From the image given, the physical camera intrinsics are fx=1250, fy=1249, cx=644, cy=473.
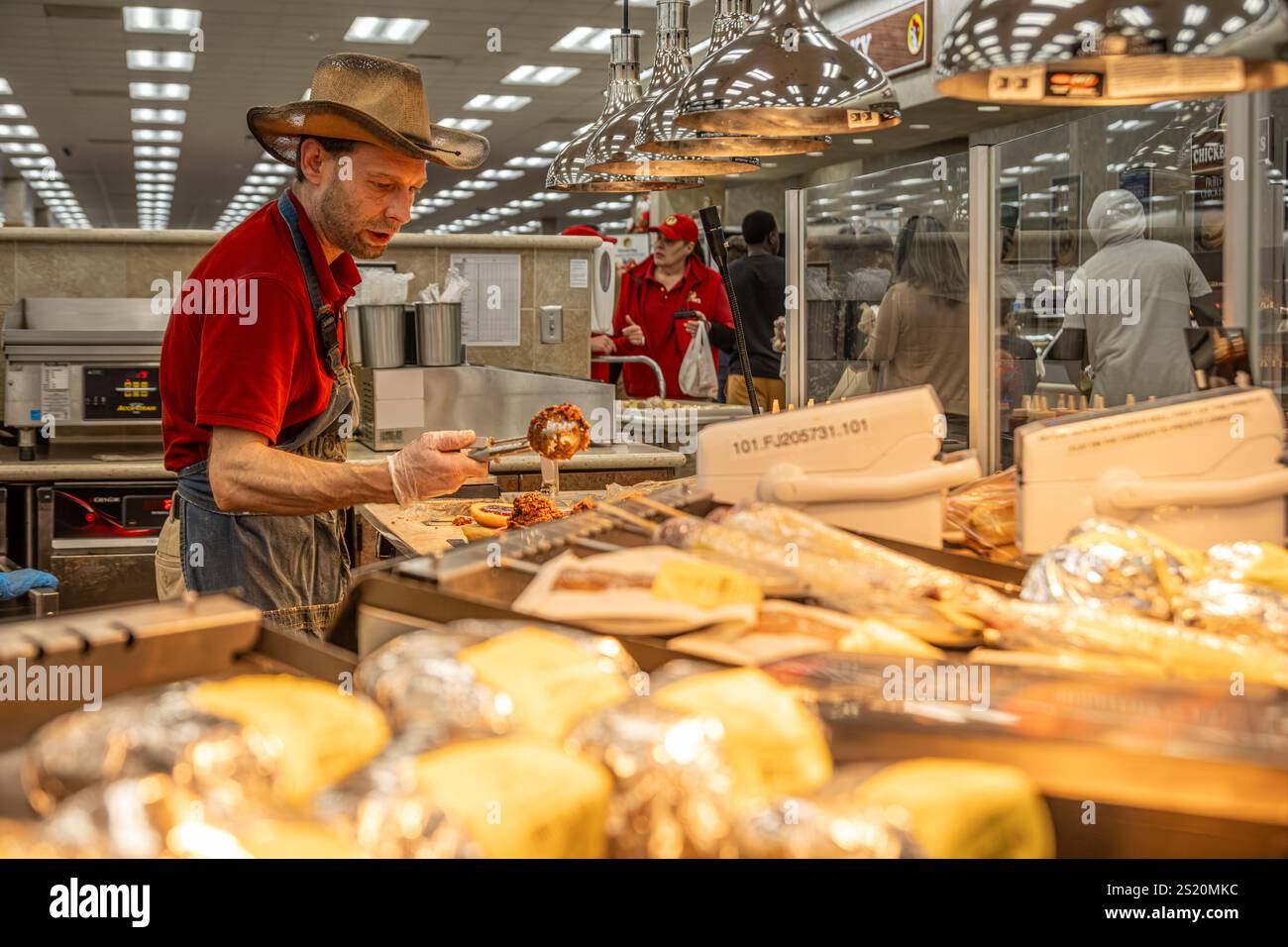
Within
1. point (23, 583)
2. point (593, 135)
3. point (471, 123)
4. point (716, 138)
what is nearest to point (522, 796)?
point (716, 138)

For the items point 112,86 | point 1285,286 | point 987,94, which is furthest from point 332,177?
point 112,86

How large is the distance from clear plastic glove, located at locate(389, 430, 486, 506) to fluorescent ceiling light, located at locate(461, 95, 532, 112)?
11976 mm

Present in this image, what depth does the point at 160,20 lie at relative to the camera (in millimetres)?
10297

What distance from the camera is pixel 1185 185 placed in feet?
16.5

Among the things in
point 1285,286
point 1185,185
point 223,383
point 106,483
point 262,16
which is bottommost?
point 106,483

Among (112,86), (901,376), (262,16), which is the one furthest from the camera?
(112,86)

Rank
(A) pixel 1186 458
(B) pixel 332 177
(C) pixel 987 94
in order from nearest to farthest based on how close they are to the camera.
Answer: (A) pixel 1186 458
(C) pixel 987 94
(B) pixel 332 177

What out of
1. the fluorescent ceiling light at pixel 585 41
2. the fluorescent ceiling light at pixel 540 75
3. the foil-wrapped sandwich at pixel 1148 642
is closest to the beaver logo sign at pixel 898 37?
the fluorescent ceiling light at pixel 585 41

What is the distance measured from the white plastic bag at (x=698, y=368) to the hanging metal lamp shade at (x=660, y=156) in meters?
2.74

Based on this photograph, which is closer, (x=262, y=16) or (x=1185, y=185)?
(x=1185, y=185)

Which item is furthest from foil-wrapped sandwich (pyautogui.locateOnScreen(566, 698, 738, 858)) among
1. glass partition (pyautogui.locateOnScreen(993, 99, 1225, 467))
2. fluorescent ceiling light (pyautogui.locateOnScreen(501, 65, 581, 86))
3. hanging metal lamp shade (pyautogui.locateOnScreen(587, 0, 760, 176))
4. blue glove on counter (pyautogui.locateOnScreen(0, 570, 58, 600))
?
fluorescent ceiling light (pyautogui.locateOnScreen(501, 65, 581, 86))

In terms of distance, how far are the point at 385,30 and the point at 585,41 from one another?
5.78 ft
